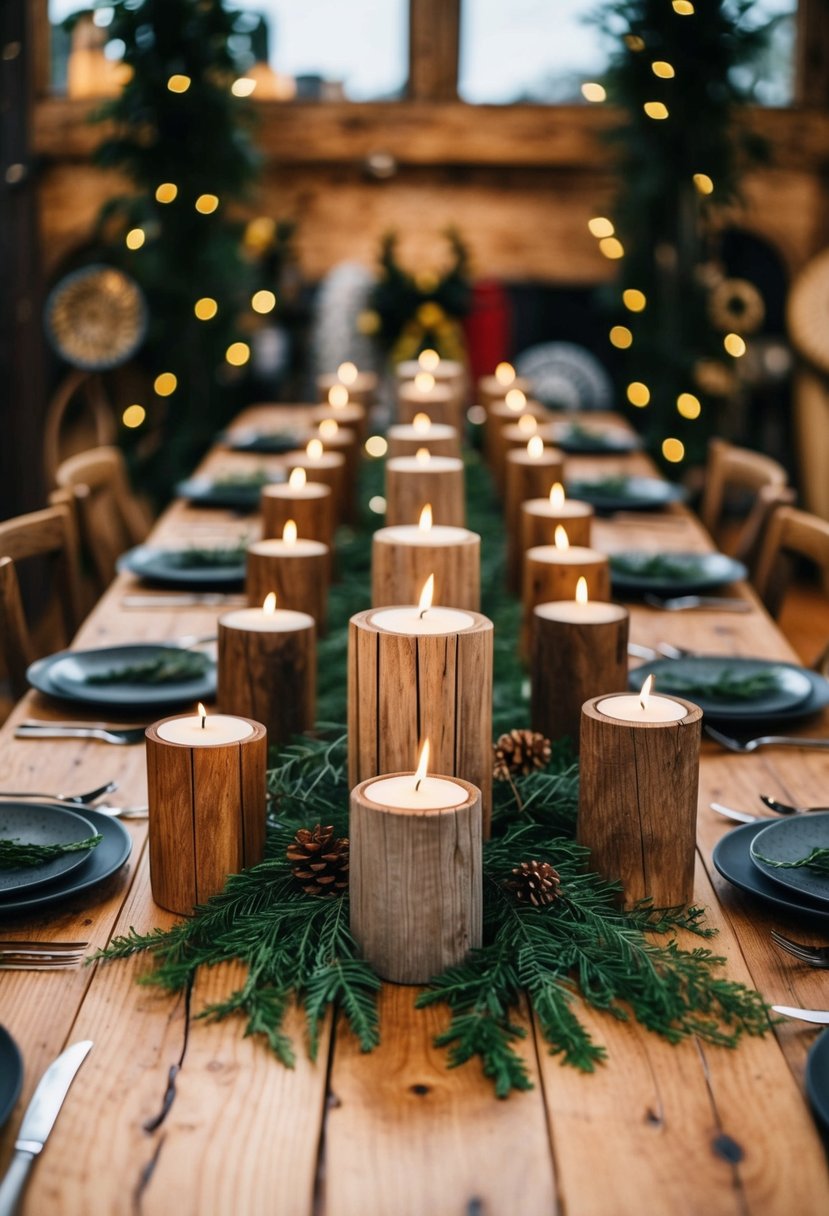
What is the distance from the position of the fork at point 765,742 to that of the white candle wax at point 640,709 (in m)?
0.40

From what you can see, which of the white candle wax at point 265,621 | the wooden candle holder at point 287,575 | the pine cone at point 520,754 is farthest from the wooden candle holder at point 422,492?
the pine cone at point 520,754

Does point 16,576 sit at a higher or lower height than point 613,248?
lower

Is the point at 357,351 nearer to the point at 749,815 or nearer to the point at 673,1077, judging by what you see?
the point at 749,815

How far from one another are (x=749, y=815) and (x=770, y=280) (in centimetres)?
496

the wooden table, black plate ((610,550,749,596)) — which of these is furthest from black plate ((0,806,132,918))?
black plate ((610,550,749,596))

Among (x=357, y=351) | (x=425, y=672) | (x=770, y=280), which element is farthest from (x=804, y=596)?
(x=425, y=672)

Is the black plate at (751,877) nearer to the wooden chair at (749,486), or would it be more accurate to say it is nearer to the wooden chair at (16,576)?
the wooden chair at (16,576)

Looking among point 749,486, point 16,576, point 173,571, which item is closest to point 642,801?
point 173,571

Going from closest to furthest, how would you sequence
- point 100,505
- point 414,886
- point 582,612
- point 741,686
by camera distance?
point 414,886 < point 582,612 < point 741,686 < point 100,505

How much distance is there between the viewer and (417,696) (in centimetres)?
113

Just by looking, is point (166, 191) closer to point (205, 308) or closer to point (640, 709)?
point (205, 308)

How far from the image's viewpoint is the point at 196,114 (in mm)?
4148

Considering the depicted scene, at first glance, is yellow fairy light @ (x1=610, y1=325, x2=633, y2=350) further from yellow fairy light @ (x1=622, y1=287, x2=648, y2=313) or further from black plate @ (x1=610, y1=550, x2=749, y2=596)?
black plate @ (x1=610, y1=550, x2=749, y2=596)

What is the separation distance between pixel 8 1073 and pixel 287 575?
0.87 metres
